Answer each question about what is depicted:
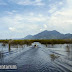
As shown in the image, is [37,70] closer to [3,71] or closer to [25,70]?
[25,70]

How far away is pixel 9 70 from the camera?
12.5 m

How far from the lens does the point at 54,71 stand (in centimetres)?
1214

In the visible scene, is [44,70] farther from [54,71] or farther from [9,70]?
[9,70]

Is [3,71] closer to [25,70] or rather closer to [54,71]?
[25,70]

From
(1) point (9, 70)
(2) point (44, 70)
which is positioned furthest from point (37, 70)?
(1) point (9, 70)

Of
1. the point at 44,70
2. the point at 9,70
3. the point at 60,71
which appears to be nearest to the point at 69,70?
the point at 60,71

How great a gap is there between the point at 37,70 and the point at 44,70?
22.4 inches

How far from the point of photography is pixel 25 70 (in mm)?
12484

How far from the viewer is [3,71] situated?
39.8 feet

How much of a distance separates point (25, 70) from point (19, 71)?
522mm

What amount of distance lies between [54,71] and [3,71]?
4.00 m

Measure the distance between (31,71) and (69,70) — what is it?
297 centimetres

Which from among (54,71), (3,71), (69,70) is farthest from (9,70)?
(69,70)

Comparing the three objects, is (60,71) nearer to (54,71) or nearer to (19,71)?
(54,71)
